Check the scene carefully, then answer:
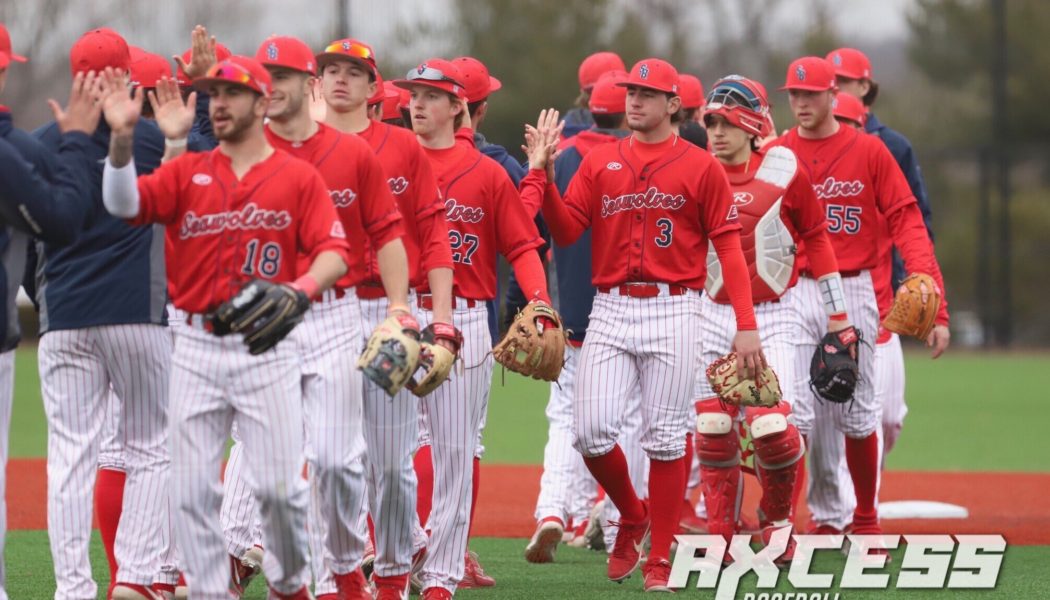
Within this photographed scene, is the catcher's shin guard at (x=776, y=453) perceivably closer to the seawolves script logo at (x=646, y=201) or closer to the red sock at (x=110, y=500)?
the seawolves script logo at (x=646, y=201)

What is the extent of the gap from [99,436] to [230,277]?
0.99 m

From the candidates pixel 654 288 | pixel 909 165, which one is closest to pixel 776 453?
pixel 654 288

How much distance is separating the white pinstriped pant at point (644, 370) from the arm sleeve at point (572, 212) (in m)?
0.33

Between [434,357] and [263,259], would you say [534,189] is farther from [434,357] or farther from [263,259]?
[263,259]

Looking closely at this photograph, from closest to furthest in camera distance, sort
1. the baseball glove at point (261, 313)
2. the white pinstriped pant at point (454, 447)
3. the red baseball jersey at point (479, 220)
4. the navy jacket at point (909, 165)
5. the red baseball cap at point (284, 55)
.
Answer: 1. the baseball glove at point (261, 313)
2. the red baseball cap at point (284, 55)
3. the white pinstriped pant at point (454, 447)
4. the red baseball jersey at point (479, 220)
5. the navy jacket at point (909, 165)

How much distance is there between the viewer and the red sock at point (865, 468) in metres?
7.71

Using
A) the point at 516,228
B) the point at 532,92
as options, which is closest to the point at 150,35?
the point at 532,92

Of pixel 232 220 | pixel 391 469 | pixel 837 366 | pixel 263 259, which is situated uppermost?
pixel 232 220

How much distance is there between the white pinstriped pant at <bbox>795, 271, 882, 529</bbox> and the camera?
762cm

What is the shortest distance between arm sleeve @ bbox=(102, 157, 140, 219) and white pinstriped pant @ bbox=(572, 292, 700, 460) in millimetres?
2348

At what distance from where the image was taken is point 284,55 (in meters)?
5.31

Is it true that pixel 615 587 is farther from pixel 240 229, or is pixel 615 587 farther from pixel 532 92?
pixel 532 92

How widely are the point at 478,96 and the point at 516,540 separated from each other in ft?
8.51

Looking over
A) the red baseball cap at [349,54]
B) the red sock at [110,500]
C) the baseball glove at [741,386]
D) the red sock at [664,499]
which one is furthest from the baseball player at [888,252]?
the red sock at [110,500]
